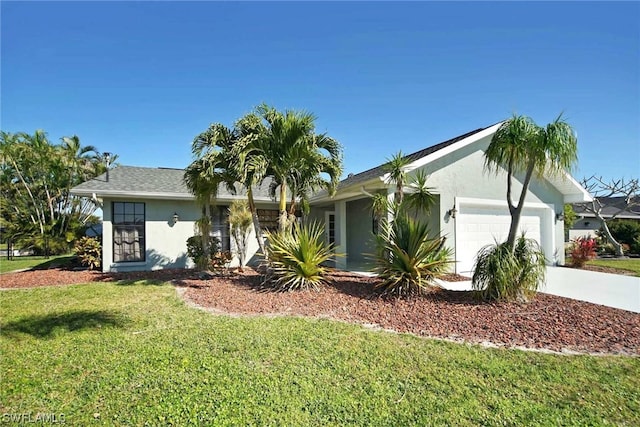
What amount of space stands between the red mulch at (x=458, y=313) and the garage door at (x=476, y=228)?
4202mm

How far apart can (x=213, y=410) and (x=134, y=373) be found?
4.82 ft

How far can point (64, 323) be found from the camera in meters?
6.10

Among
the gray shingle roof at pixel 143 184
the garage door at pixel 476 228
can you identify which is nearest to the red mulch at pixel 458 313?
the garage door at pixel 476 228

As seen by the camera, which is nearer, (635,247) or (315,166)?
(315,166)

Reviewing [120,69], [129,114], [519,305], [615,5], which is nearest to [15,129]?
[129,114]

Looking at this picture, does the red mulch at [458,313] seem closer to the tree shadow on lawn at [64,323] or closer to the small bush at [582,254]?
the tree shadow on lawn at [64,323]

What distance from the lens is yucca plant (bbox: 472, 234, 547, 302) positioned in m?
6.81

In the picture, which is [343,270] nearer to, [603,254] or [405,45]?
[405,45]

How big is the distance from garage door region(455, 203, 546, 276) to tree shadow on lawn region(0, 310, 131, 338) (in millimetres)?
10614

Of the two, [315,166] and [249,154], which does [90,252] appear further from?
[315,166]

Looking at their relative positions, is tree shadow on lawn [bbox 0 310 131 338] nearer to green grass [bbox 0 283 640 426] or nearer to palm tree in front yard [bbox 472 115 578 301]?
green grass [bbox 0 283 640 426]

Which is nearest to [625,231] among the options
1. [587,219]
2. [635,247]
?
[635,247]

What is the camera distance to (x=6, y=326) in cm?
592

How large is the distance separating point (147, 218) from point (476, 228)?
43.6ft
